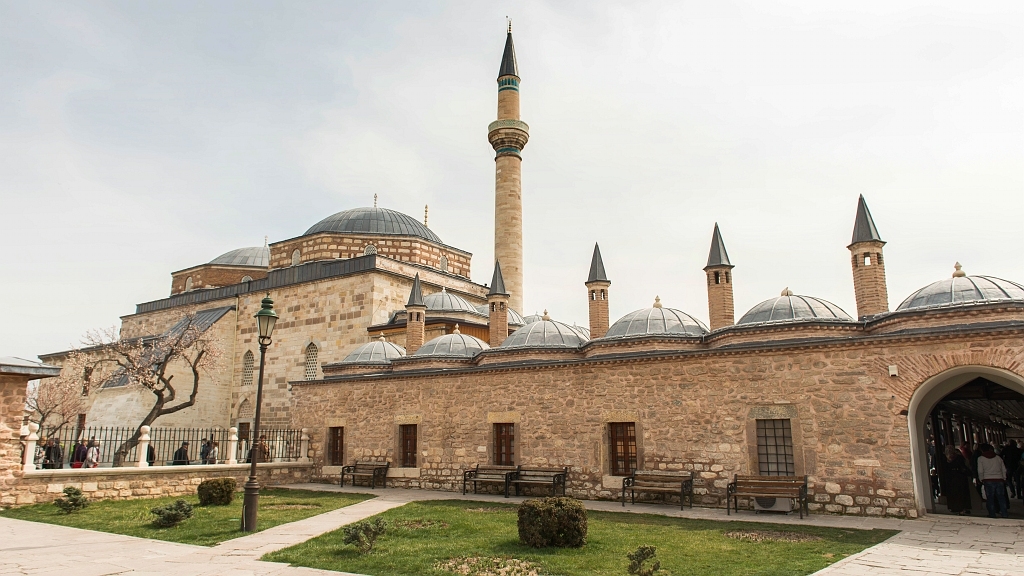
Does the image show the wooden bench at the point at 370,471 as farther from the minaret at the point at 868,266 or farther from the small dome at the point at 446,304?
the minaret at the point at 868,266

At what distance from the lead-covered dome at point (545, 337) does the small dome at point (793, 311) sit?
3.80m

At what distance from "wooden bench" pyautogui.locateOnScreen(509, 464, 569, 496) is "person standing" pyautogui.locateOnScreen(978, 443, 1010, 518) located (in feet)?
22.2

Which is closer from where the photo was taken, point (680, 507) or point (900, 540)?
point (900, 540)

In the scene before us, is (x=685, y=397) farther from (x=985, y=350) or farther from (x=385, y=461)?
(x=385, y=461)

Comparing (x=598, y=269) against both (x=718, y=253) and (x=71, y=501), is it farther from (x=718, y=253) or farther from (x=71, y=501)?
(x=71, y=501)

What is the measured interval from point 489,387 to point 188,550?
7.25 m

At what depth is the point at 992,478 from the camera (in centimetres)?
1018

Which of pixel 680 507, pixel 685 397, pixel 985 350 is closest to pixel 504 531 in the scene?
pixel 680 507

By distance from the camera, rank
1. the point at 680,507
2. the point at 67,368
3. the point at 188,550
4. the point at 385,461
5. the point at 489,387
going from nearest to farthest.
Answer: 1. the point at 188,550
2. the point at 680,507
3. the point at 489,387
4. the point at 385,461
5. the point at 67,368

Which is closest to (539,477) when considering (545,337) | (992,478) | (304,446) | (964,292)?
(545,337)

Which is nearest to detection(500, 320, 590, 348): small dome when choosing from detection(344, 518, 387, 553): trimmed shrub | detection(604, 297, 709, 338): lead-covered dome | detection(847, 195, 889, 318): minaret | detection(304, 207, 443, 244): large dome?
detection(604, 297, 709, 338): lead-covered dome

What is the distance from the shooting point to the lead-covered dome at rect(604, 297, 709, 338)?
44.3 ft

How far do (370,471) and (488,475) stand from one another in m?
3.30

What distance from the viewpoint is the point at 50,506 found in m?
11.8
